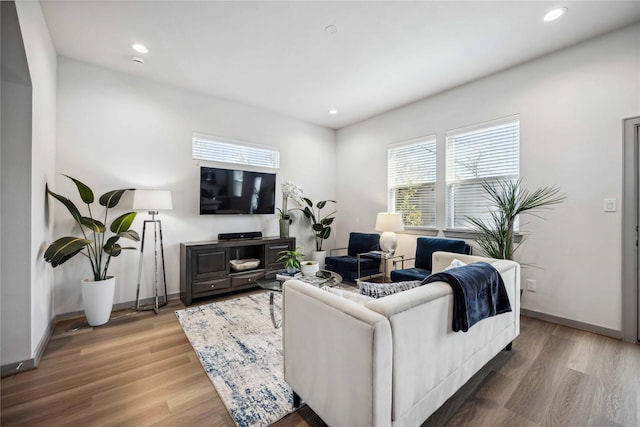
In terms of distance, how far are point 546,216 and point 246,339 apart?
346 centimetres

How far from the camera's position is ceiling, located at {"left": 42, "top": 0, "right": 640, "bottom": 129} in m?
2.28

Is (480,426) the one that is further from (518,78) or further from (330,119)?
(330,119)

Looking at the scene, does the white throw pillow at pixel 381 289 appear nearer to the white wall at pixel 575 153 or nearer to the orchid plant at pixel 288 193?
the white wall at pixel 575 153

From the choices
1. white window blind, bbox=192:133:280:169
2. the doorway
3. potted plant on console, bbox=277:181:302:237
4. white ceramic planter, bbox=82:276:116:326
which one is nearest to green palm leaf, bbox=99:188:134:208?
white ceramic planter, bbox=82:276:116:326

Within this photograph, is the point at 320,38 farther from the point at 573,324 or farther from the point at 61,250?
the point at 573,324

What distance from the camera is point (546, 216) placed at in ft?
9.69

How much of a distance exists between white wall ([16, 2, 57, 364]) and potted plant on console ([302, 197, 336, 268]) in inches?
133

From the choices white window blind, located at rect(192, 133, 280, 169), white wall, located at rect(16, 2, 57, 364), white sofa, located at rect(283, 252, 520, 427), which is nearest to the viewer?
white sofa, located at rect(283, 252, 520, 427)

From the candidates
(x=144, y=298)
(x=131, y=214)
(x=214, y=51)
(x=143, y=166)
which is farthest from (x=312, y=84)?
(x=144, y=298)

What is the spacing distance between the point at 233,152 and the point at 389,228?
2.74 m

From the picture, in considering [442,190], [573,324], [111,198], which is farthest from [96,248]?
[573,324]

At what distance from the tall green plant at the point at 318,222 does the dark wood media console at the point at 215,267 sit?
1.06m

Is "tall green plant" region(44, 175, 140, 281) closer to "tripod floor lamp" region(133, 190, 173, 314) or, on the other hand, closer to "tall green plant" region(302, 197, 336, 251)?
"tripod floor lamp" region(133, 190, 173, 314)

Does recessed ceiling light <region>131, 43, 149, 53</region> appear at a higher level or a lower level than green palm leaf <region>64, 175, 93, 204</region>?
higher
